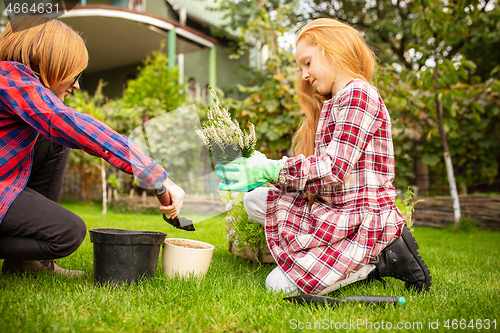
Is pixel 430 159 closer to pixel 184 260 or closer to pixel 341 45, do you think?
pixel 341 45

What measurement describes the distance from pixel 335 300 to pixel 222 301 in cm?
46

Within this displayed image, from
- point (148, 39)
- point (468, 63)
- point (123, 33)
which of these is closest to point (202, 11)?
point (148, 39)

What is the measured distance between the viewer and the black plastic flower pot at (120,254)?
1503 mm

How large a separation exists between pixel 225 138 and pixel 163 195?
0.34m

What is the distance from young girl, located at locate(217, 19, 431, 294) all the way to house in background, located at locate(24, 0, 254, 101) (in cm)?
564

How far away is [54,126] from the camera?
1.28m

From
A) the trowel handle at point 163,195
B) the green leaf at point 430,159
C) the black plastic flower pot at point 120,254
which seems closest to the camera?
the trowel handle at point 163,195

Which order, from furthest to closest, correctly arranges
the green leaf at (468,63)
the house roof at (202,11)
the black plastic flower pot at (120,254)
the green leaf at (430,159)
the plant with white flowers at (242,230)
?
the house roof at (202,11) → the green leaf at (430,159) → the green leaf at (468,63) → the plant with white flowers at (242,230) → the black plastic flower pot at (120,254)

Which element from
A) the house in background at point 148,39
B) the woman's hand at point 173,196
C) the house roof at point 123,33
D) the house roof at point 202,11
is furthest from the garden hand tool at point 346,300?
the house roof at point 202,11

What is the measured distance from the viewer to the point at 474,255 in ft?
8.98

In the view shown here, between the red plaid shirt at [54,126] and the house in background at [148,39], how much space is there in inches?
226

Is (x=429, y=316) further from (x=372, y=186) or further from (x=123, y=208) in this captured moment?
(x=123, y=208)

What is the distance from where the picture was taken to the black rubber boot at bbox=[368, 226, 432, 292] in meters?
1.55

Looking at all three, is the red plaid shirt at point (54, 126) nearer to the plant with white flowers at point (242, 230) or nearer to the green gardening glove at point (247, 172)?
the green gardening glove at point (247, 172)
